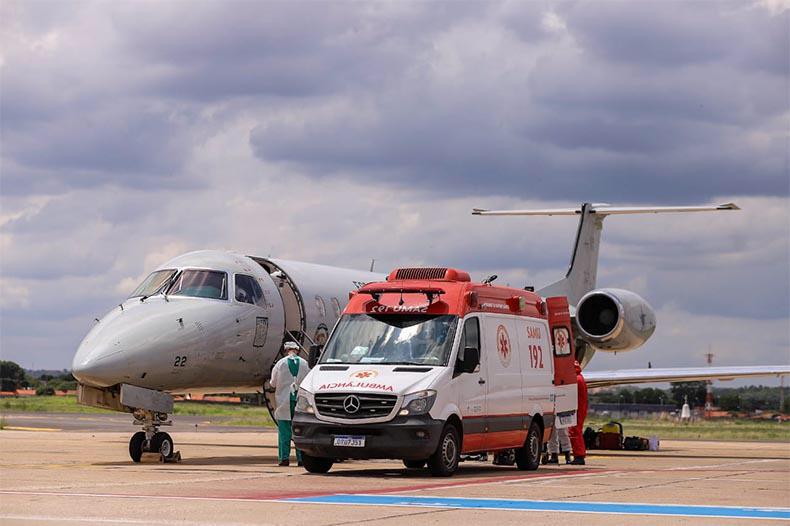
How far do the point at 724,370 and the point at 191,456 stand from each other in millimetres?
15230

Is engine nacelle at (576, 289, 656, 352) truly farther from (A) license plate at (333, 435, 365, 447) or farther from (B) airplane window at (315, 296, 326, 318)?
(A) license plate at (333, 435, 365, 447)

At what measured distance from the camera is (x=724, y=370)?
34344 mm

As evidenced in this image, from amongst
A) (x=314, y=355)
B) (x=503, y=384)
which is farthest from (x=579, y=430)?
(x=314, y=355)

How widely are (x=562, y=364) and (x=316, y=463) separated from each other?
6328mm

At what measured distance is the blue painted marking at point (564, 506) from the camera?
12.8 meters

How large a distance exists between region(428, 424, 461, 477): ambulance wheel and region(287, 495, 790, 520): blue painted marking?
3510 mm

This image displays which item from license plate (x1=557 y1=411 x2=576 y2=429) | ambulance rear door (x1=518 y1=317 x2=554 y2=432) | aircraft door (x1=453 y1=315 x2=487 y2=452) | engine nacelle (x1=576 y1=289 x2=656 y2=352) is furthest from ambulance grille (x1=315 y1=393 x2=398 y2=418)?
engine nacelle (x1=576 y1=289 x2=656 y2=352)

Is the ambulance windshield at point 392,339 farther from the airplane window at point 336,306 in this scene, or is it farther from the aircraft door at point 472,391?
the airplane window at point 336,306

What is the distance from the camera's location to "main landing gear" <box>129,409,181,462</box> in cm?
2223

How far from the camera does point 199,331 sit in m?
22.6

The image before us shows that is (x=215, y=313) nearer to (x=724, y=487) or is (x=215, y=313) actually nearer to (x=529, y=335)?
(x=529, y=335)

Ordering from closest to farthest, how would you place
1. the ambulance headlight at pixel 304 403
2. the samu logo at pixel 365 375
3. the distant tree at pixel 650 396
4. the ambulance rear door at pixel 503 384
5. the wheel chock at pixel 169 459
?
the samu logo at pixel 365 375
the ambulance headlight at pixel 304 403
the ambulance rear door at pixel 503 384
the wheel chock at pixel 169 459
the distant tree at pixel 650 396

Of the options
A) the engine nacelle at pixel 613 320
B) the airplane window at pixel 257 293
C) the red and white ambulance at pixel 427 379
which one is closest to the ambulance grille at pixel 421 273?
the red and white ambulance at pixel 427 379

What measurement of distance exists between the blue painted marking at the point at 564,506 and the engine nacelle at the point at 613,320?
66.8 ft
